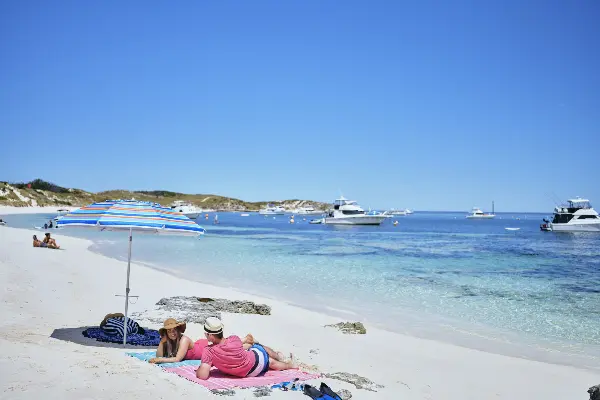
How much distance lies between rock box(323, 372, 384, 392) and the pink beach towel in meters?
0.35

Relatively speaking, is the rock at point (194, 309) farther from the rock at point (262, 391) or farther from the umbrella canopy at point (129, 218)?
the rock at point (262, 391)

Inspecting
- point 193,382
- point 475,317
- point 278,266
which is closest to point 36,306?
point 193,382

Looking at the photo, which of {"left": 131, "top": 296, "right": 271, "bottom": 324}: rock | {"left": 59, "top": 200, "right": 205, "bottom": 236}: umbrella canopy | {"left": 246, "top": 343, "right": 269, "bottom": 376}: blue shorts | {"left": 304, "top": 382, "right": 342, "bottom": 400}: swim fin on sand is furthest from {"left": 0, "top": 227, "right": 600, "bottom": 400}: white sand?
{"left": 59, "top": 200, "right": 205, "bottom": 236}: umbrella canopy

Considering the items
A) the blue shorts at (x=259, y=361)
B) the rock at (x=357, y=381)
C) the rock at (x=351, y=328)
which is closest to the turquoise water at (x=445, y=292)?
the rock at (x=351, y=328)

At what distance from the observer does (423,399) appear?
22.4ft

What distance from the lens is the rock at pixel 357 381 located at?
693 cm

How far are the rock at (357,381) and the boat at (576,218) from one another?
76949mm

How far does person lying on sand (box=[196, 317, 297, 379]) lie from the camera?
6547 mm

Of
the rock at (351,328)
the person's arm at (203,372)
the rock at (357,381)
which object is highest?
the person's arm at (203,372)

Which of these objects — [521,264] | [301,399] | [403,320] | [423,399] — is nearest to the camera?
[301,399]

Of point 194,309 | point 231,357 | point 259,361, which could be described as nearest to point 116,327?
point 231,357

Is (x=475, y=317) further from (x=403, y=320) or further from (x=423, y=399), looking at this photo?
(x=423, y=399)

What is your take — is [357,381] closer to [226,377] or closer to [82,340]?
[226,377]

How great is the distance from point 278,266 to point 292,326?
Answer: 1405cm
